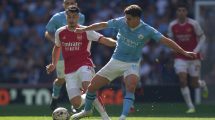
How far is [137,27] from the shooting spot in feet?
40.9

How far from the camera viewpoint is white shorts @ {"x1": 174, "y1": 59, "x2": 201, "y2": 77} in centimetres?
1747

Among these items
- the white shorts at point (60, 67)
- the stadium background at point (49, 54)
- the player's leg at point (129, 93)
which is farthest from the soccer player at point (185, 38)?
the player's leg at point (129, 93)

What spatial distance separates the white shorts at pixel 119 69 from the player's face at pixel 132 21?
59 centimetres

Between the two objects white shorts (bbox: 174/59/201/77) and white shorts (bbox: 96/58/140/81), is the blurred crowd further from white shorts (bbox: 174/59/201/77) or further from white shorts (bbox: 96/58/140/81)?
white shorts (bbox: 96/58/140/81)

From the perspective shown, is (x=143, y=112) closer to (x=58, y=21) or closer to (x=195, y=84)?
(x=195, y=84)

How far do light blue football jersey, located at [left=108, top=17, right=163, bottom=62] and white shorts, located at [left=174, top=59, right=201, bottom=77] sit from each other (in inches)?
195

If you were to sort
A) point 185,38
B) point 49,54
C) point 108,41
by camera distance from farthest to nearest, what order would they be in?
point 49,54 < point 185,38 < point 108,41

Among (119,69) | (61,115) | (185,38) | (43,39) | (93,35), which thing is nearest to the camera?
(119,69)

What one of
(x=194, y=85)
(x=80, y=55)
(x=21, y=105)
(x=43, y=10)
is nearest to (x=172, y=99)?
(x=194, y=85)

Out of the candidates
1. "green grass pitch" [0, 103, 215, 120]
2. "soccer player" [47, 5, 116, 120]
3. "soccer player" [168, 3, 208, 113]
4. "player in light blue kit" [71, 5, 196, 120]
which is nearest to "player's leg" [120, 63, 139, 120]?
"player in light blue kit" [71, 5, 196, 120]

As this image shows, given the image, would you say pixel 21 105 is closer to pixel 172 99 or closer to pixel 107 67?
pixel 172 99

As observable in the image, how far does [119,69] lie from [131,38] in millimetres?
509

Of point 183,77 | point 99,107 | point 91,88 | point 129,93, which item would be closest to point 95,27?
point 91,88

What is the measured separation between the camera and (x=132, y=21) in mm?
12312
